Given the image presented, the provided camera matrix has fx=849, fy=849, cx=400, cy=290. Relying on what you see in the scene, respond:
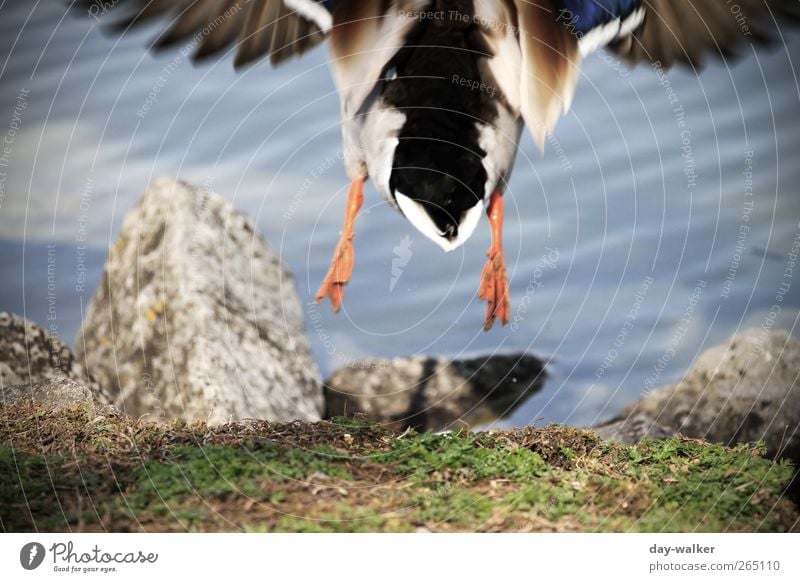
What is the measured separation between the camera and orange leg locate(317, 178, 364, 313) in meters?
3.75

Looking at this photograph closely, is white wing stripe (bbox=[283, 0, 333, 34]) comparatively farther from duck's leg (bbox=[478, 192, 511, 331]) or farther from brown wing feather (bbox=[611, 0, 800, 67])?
brown wing feather (bbox=[611, 0, 800, 67])

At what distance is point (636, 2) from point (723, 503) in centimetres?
209

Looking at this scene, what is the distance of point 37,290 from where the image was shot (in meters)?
3.72

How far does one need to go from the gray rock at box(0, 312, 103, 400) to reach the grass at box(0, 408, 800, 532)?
1.12 ft

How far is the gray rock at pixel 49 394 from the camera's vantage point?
3398mm

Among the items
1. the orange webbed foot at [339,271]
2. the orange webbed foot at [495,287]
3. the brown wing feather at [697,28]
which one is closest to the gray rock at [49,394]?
the orange webbed foot at [339,271]

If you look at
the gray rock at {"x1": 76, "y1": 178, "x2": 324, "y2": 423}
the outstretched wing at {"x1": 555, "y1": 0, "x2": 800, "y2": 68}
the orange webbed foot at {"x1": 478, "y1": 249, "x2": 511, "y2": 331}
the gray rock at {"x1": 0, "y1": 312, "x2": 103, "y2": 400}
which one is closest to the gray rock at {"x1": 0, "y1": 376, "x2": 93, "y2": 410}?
the gray rock at {"x1": 0, "y1": 312, "x2": 103, "y2": 400}

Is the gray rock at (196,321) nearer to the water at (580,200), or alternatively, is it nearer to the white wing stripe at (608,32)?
the water at (580,200)
